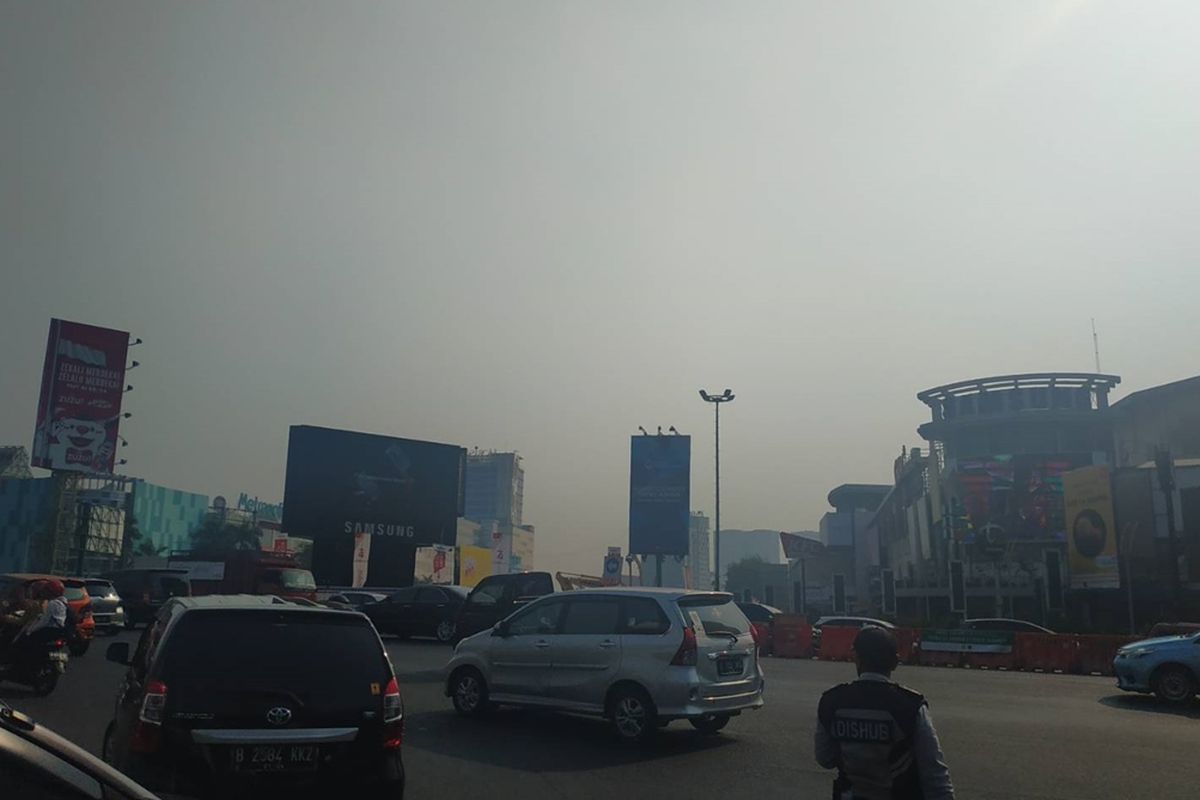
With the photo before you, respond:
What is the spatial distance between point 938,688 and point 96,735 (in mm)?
14505

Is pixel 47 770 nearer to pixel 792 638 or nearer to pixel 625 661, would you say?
pixel 625 661

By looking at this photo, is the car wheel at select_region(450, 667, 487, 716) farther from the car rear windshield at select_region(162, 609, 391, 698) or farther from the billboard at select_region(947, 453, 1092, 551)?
the billboard at select_region(947, 453, 1092, 551)

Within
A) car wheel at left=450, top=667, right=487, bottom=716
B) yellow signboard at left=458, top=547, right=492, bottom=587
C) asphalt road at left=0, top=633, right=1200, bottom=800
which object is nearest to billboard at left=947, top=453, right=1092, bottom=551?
yellow signboard at left=458, top=547, right=492, bottom=587

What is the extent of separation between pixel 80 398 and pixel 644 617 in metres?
49.1

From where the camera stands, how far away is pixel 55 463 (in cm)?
5131

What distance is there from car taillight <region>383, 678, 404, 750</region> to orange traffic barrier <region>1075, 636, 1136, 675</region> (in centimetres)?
2328

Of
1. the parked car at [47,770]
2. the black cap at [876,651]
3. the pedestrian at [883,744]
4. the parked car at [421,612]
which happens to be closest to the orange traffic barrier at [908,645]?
the parked car at [421,612]

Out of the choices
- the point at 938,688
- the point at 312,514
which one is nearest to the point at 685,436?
the point at 312,514

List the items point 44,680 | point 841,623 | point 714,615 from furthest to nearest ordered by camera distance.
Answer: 1. point 841,623
2. point 44,680
3. point 714,615

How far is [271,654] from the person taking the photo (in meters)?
6.25

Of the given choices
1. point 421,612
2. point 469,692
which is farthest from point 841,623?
point 469,692

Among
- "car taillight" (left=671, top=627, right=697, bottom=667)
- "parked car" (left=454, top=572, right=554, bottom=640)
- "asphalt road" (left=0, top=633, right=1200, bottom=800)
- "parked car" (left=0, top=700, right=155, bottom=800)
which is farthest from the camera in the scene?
"parked car" (left=454, top=572, right=554, bottom=640)

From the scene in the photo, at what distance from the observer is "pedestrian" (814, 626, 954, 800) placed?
4.38 metres

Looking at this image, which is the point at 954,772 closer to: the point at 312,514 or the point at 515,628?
the point at 515,628
